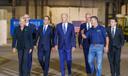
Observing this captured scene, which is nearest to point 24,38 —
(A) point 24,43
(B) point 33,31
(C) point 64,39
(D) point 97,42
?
(A) point 24,43

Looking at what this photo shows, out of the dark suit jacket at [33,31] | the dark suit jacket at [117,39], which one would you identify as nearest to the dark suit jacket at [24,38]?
the dark suit jacket at [33,31]

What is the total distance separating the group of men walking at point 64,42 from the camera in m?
11.9

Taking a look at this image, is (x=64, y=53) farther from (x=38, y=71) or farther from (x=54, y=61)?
(x=54, y=61)

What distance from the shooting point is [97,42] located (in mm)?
11820

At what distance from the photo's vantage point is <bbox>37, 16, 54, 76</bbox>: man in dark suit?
40.9 feet

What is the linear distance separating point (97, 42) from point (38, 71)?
356 centimetres

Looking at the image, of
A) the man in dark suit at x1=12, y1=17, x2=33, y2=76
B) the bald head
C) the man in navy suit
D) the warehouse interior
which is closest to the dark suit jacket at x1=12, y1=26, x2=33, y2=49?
the man in dark suit at x1=12, y1=17, x2=33, y2=76

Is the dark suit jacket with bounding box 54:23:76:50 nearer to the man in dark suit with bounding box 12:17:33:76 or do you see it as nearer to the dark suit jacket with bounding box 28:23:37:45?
the dark suit jacket with bounding box 28:23:37:45

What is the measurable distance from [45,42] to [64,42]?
0.57 metres

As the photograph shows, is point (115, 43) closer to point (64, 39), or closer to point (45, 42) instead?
point (64, 39)

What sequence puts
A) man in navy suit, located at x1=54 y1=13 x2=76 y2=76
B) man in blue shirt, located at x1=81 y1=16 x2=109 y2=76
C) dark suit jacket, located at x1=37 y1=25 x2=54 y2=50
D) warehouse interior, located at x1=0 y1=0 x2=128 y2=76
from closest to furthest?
man in blue shirt, located at x1=81 y1=16 x2=109 y2=76, man in navy suit, located at x1=54 y1=13 x2=76 y2=76, dark suit jacket, located at x1=37 y1=25 x2=54 y2=50, warehouse interior, located at x1=0 y1=0 x2=128 y2=76

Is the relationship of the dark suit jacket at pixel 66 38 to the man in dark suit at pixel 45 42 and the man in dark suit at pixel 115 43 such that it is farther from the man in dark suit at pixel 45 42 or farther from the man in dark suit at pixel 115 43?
the man in dark suit at pixel 115 43

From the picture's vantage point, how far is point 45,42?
1246 centimetres

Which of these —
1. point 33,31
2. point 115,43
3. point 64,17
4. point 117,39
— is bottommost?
point 115,43
